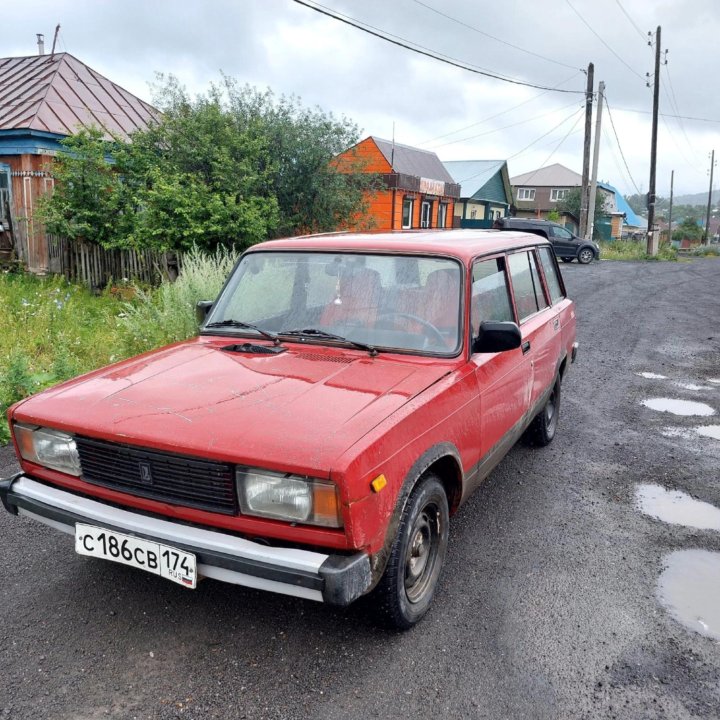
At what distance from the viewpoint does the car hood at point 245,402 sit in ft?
7.94

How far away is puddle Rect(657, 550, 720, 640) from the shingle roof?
37010 millimetres

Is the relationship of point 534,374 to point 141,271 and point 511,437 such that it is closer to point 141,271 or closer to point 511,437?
point 511,437

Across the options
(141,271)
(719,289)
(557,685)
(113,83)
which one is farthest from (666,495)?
Result: (113,83)

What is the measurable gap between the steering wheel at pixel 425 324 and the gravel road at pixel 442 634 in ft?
4.21

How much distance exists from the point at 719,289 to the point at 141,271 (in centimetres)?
1518

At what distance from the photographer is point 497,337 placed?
3.27 metres

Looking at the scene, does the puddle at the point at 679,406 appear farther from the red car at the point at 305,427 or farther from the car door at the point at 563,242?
the car door at the point at 563,242

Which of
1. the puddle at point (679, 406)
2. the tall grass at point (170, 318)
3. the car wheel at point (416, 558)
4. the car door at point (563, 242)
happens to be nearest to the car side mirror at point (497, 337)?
the car wheel at point (416, 558)

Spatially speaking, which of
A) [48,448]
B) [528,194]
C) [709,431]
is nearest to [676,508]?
[709,431]

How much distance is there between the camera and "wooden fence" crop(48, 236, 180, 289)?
12.2 metres

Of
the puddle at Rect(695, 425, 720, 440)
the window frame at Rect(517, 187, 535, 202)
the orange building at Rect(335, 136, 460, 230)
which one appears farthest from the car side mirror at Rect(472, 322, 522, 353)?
the window frame at Rect(517, 187, 535, 202)

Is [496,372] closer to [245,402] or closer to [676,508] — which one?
[245,402]

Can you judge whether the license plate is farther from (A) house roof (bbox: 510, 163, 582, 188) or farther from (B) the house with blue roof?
(A) house roof (bbox: 510, 163, 582, 188)

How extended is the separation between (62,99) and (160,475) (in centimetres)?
1495
